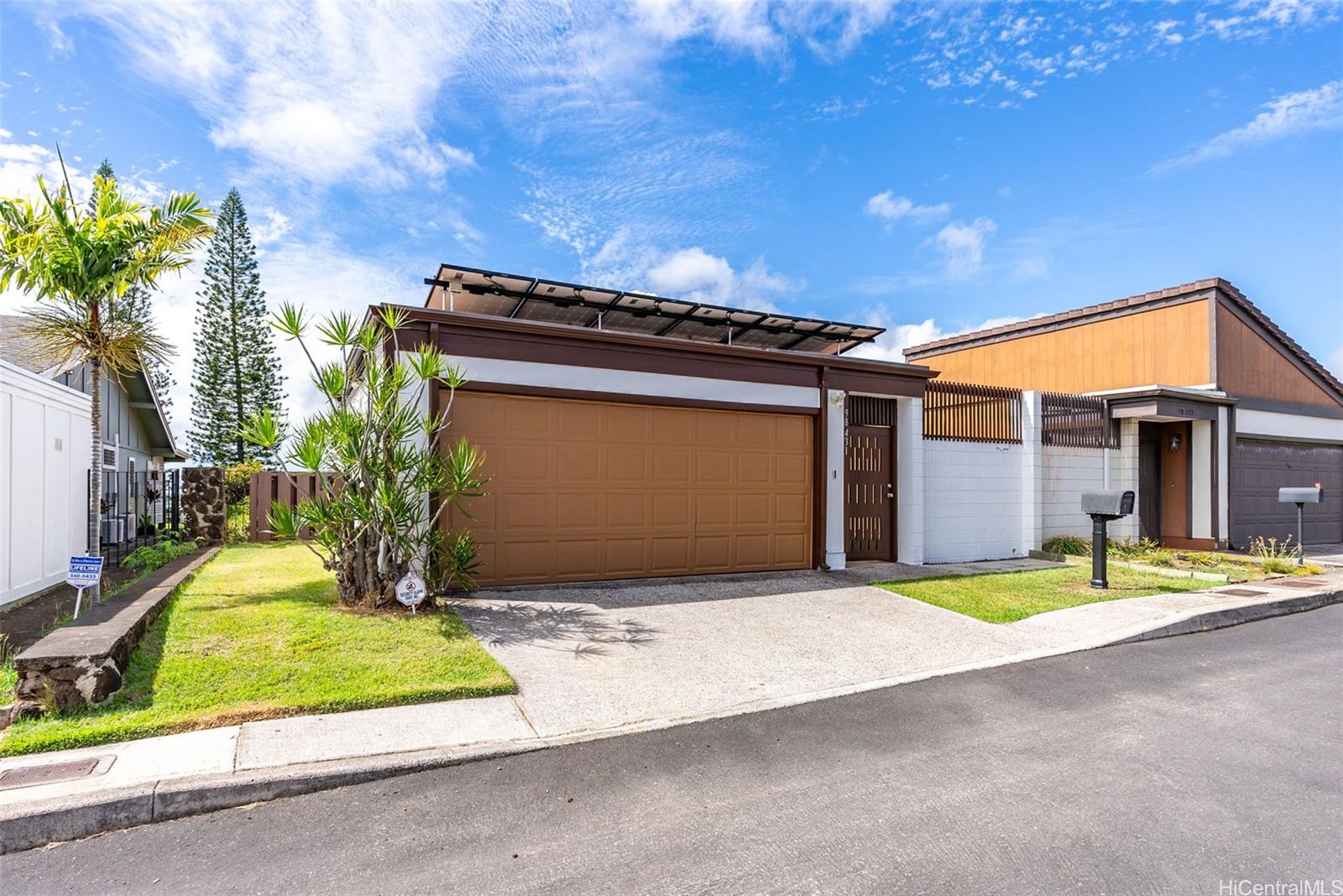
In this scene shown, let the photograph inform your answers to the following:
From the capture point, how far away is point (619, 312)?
11711 millimetres

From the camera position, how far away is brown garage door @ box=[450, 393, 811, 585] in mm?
8273

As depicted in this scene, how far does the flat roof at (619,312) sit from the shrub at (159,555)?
555cm

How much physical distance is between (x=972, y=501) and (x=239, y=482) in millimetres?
16244

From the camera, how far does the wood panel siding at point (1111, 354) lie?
1443 cm

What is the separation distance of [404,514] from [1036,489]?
11.1 metres

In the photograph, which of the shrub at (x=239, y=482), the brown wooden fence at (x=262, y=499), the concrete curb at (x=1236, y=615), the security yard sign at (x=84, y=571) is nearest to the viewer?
the security yard sign at (x=84, y=571)

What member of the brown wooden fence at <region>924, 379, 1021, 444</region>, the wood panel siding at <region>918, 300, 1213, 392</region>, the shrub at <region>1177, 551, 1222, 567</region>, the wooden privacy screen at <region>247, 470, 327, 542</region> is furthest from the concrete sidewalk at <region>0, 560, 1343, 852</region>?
the wooden privacy screen at <region>247, 470, 327, 542</region>

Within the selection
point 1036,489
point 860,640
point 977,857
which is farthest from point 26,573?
point 1036,489

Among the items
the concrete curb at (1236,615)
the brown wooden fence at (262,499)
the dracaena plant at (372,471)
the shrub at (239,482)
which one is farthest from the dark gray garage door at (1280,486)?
the shrub at (239,482)

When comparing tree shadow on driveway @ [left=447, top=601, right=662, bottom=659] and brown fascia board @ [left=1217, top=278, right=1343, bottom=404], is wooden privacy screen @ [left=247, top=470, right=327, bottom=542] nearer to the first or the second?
tree shadow on driveway @ [left=447, top=601, right=662, bottom=659]

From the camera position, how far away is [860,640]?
21.8 feet

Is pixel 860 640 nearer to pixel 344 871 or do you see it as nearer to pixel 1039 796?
pixel 1039 796

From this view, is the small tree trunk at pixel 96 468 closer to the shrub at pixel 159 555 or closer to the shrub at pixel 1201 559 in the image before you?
the shrub at pixel 159 555

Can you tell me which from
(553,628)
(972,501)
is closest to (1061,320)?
(972,501)
